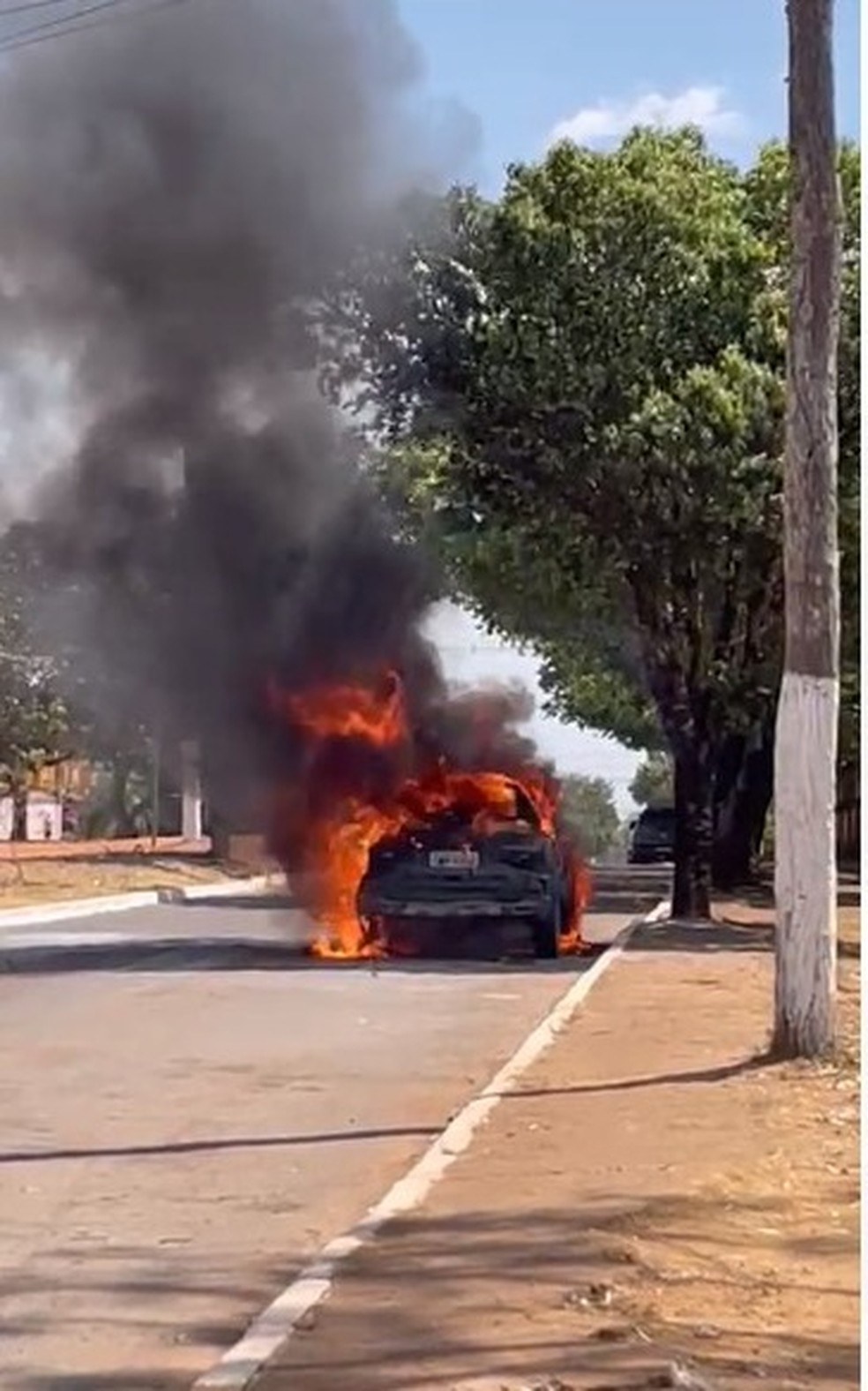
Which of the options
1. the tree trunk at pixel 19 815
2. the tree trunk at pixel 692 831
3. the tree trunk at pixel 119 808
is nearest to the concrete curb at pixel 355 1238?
the tree trunk at pixel 692 831

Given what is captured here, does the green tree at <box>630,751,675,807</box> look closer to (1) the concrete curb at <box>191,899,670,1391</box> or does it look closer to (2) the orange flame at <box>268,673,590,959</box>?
(2) the orange flame at <box>268,673,590,959</box>

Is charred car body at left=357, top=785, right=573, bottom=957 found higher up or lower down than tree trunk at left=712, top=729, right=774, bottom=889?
lower down

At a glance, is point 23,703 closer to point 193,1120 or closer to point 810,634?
point 810,634

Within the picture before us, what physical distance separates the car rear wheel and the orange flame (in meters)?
0.69

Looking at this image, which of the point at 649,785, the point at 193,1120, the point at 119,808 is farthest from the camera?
the point at 649,785

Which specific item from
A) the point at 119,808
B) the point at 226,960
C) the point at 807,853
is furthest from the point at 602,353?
the point at 119,808

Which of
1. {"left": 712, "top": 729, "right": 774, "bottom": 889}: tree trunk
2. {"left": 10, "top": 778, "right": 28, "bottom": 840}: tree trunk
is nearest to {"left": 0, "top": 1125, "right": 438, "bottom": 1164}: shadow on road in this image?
{"left": 712, "top": 729, "right": 774, "bottom": 889}: tree trunk

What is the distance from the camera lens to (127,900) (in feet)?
91.7

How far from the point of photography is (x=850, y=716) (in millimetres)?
32125

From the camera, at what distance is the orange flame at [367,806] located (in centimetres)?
1964

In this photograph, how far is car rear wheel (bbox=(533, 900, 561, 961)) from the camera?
1894cm

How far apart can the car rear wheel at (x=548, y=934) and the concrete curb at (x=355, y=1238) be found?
228 inches

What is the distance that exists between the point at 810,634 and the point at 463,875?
7.56 m

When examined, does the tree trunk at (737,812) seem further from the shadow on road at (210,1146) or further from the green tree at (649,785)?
the green tree at (649,785)
